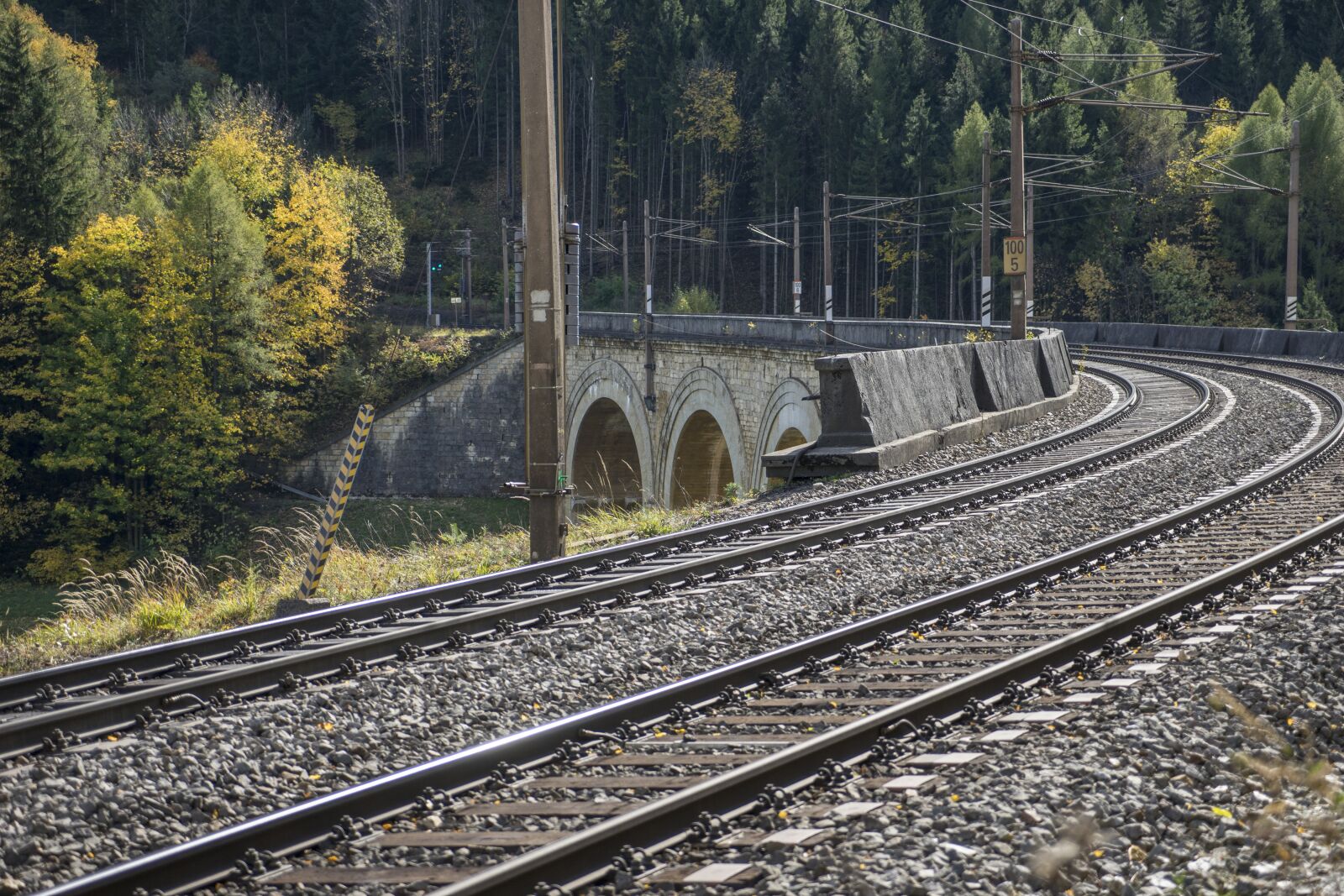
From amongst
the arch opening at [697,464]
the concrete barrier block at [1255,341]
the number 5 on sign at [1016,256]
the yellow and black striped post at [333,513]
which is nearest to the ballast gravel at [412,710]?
the yellow and black striped post at [333,513]

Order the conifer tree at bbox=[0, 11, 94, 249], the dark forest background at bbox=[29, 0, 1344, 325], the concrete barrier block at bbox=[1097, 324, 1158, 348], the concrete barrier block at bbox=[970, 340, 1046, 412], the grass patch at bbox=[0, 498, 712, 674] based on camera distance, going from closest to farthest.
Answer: the grass patch at bbox=[0, 498, 712, 674] → the concrete barrier block at bbox=[970, 340, 1046, 412] → the conifer tree at bbox=[0, 11, 94, 249] → the concrete barrier block at bbox=[1097, 324, 1158, 348] → the dark forest background at bbox=[29, 0, 1344, 325]

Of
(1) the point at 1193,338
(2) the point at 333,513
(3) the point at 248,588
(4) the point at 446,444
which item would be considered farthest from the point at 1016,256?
(4) the point at 446,444

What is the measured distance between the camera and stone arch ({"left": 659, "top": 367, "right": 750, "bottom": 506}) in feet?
120

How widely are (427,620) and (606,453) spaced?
39.8m

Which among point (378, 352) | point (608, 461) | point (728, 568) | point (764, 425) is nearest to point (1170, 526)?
point (728, 568)

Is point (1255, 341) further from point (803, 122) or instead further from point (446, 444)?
point (803, 122)

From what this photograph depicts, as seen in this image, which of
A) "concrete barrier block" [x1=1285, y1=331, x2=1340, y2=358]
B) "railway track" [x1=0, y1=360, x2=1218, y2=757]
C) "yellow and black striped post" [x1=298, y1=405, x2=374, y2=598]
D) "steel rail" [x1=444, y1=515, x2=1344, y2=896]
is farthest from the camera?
"concrete barrier block" [x1=1285, y1=331, x2=1340, y2=358]

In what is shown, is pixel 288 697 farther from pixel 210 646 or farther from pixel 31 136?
pixel 31 136

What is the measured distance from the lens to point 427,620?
797 cm

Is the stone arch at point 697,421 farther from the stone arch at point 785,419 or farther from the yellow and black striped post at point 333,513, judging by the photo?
the yellow and black striped post at point 333,513

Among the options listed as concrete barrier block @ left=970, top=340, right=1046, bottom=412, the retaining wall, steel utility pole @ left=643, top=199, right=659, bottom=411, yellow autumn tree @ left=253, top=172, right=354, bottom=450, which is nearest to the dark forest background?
→ yellow autumn tree @ left=253, top=172, right=354, bottom=450

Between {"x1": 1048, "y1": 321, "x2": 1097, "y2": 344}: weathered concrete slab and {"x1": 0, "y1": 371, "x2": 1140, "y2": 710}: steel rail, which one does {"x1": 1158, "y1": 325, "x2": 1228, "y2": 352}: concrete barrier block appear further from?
{"x1": 0, "y1": 371, "x2": 1140, "y2": 710}: steel rail

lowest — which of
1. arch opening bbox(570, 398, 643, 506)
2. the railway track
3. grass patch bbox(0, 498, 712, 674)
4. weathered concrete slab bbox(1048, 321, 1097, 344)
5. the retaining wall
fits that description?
arch opening bbox(570, 398, 643, 506)

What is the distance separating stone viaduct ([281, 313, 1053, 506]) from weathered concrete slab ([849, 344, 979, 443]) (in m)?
6.88
